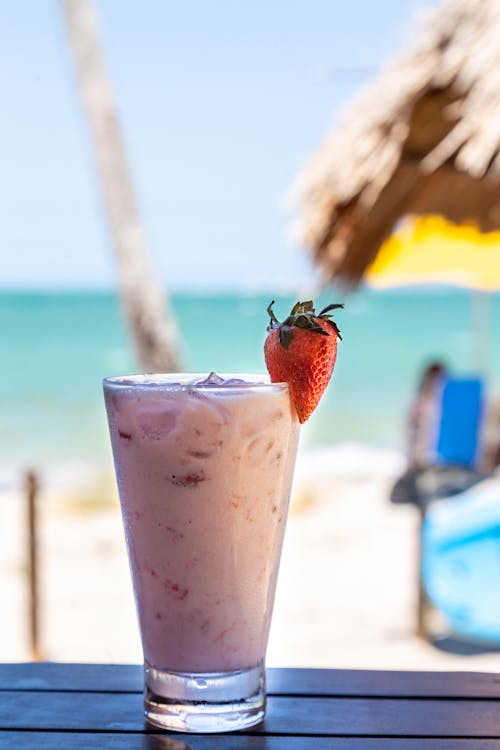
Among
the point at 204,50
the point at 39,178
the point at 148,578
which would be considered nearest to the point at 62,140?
the point at 39,178

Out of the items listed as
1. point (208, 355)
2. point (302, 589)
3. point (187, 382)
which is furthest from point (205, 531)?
point (208, 355)

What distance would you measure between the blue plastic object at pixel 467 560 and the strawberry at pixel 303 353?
9.34ft

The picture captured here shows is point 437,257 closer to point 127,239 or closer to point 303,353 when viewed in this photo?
point 127,239

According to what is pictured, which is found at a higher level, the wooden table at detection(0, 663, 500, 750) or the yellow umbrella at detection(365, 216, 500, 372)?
the yellow umbrella at detection(365, 216, 500, 372)

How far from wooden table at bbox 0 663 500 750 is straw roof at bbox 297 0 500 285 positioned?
2.77 meters

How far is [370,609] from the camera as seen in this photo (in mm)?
5051

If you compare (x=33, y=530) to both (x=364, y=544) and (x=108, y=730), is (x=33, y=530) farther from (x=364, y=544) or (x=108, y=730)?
(x=364, y=544)

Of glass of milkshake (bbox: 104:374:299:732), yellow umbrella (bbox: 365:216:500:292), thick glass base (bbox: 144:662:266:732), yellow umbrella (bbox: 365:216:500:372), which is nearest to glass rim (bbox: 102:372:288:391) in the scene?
glass of milkshake (bbox: 104:374:299:732)

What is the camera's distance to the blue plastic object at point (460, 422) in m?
5.14

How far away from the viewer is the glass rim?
2.51 feet

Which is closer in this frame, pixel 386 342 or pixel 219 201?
pixel 386 342

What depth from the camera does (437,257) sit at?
19.8ft

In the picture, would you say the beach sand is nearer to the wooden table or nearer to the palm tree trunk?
the palm tree trunk

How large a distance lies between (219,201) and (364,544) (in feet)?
105
